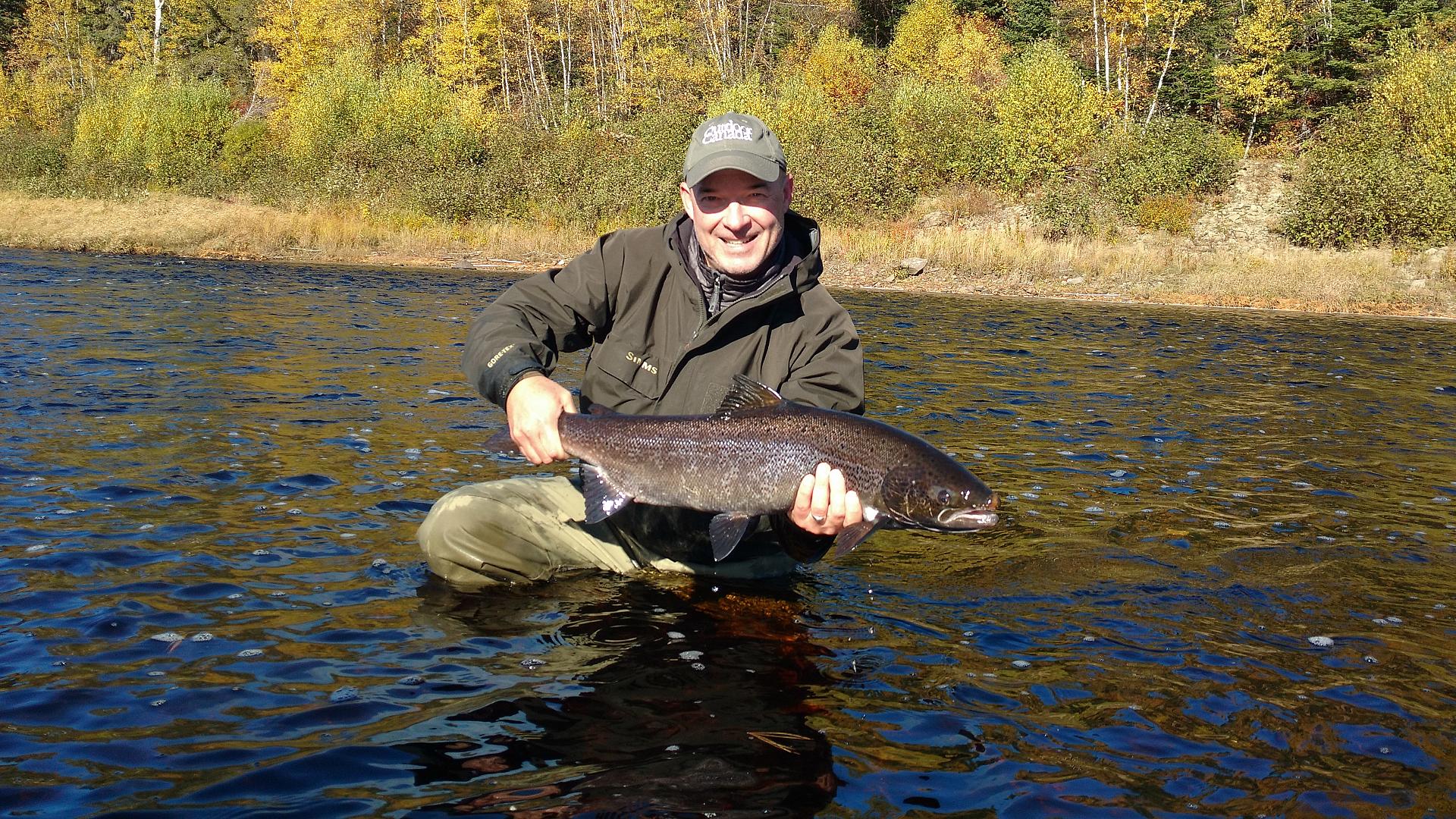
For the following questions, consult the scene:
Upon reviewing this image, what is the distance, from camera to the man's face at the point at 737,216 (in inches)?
223

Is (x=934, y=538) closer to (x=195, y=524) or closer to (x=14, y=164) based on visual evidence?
(x=195, y=524)

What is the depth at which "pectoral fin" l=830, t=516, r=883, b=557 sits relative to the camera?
5.02 m

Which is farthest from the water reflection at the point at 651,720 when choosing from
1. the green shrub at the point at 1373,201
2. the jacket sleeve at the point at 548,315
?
the green shrub at the point at 1373,201

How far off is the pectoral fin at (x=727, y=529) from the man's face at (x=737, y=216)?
52.8 inches

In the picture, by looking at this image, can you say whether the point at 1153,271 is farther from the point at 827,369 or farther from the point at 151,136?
the point at 151,136

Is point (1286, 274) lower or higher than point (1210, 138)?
lower

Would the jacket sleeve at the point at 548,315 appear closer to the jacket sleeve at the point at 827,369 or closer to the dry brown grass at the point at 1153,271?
the jacket sleeve at the point at 827,369

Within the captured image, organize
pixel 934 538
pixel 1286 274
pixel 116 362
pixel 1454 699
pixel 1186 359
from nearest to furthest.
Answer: pixel 1454 699, pixel 934 538, pixel 116 362, pixel 1186 359, pixel 1286 274

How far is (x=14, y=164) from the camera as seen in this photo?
216ft

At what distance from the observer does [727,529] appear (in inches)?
207

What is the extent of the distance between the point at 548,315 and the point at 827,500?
2.00 meters

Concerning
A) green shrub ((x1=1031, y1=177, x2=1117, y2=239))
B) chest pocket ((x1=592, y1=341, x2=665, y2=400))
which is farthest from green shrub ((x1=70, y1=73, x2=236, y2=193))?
chest pocket ((x1=592, y1=341, x2=665, y2=400))

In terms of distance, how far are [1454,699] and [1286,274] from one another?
1517 inches


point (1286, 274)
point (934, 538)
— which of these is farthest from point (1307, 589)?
point (1286, 274)
